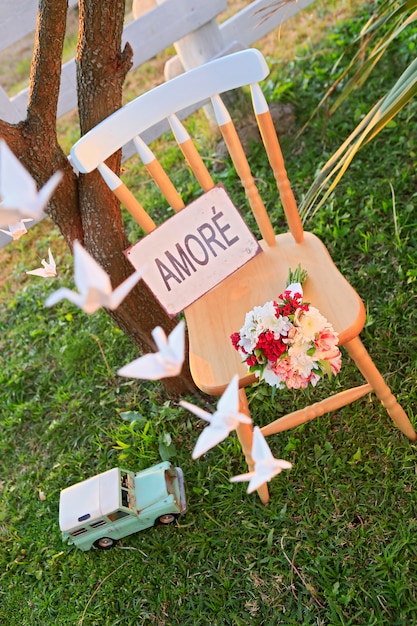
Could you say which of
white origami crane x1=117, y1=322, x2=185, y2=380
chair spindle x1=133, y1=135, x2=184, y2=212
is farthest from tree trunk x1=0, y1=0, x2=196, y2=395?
white origami crane x1=117, y1=322, x2=185, y2=380

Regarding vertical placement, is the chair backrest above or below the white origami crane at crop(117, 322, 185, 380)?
below

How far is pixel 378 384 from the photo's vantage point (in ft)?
5.02

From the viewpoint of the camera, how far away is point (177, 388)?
203cm

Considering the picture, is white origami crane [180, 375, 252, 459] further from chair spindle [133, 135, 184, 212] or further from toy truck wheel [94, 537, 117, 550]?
toy truck wheel [94, 537, 117, 550]

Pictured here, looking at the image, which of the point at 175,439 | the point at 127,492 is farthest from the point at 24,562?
the point at 175,439

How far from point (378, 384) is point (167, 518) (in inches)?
28.4

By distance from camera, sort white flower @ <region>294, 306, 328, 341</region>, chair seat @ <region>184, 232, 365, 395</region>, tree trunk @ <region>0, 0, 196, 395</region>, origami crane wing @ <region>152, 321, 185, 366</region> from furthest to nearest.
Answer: tree trunk @ <region>0, 0, 196, 395</region>, chair seat @ <region>184, 232, 365, 395</region>, white flower @ <region>294, 306, 328, 341</region>, origami crane wing @ <region>152, 321, 185, 366</region>

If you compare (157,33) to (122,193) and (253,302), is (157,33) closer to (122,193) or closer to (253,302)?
(122,193)

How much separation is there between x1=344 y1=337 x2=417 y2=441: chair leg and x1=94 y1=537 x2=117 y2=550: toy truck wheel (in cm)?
88

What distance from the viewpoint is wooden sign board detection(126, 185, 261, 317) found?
1.36m

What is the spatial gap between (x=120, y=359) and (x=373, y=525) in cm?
110

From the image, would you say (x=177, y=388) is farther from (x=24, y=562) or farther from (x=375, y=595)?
(x=375, y=595)

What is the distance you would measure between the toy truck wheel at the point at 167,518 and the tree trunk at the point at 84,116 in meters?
0.60

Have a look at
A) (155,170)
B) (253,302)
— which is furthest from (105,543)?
(155,170)
